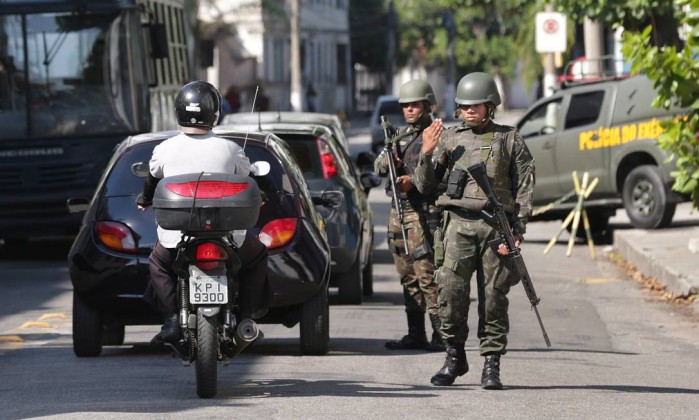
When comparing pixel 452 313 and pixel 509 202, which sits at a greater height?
pixel 509 202

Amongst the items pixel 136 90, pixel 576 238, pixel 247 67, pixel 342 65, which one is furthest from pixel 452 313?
pixel 342 65

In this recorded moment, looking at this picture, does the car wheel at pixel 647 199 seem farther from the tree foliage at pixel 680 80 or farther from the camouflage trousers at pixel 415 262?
the camouflage trousers at pixel 415 262

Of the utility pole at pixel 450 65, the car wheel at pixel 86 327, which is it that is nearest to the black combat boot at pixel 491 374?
the car wheel at pixel 86 327

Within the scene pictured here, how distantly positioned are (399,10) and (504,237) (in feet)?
287

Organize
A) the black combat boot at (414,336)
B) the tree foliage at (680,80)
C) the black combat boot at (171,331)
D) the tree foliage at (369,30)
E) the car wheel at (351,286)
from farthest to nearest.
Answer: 1. the tree foliage at (369,30)
2. the car wheel at (351,286)
3. the tree foliage at (680,80)
4. the black combat boot at (414,336)
5. the black combat boot at (171,331)

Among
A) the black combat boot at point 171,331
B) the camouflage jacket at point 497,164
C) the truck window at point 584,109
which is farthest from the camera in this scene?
the truck window at point 584,109

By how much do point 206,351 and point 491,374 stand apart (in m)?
1.65

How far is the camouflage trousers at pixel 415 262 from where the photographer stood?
35.2 ft

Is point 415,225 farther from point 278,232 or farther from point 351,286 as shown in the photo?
point 351,286

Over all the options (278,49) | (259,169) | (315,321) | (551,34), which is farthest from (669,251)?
(278,49)

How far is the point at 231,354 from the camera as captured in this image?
8.52 m

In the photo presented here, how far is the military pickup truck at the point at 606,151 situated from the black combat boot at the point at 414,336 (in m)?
9.33

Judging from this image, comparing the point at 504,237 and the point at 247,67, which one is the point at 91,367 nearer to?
the point at 504,237

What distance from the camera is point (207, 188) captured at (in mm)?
8234
